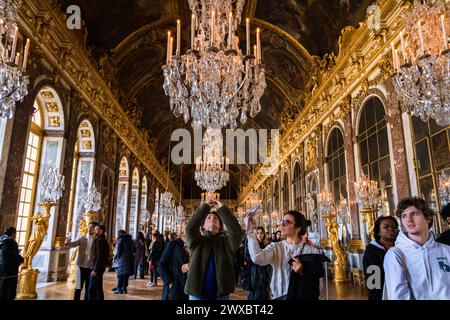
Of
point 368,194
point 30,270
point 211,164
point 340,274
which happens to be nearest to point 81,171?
point 211,164

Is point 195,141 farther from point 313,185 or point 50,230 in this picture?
point 50,230

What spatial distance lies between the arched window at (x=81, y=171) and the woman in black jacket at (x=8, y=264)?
20.6 ft

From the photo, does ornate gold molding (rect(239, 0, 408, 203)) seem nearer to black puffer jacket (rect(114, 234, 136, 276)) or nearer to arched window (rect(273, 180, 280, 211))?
arched window (rect(273, 180, 280, 211))

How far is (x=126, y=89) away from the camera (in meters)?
15.6

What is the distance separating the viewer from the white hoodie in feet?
5.48

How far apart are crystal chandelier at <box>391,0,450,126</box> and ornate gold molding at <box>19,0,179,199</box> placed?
7881 mm

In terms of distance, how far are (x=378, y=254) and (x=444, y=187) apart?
396cm

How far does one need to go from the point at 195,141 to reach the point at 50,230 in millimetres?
19558

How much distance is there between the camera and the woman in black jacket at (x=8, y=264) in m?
4.87

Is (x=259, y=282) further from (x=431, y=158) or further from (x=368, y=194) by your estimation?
(x=368, y=194)

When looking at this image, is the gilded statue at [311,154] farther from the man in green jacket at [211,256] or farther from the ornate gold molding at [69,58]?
the man in green jacket at [211,256]

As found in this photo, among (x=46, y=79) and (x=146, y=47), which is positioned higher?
(x=146, y=47)

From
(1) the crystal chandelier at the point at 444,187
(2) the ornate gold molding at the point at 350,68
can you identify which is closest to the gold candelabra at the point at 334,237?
(2) the ornate gold molding at the point at 350,68
